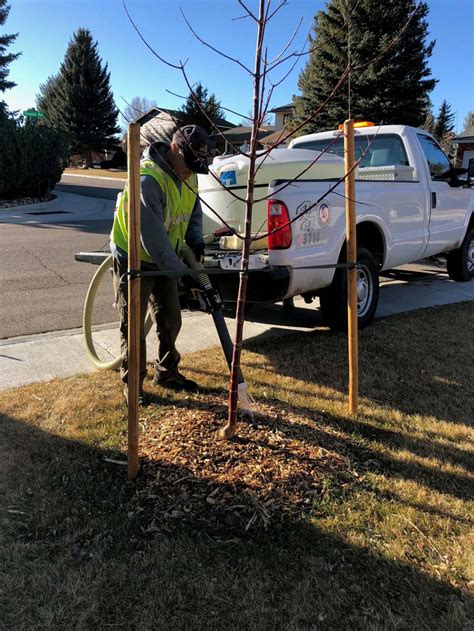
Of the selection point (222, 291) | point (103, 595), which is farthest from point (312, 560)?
point (222, 291)

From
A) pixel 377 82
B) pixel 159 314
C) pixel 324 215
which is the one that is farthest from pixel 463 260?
pixel 377 82

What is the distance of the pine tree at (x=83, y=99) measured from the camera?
49.0 m

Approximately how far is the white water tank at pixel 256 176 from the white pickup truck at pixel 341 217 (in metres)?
0.01

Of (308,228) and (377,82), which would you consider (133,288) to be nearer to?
(308,228)

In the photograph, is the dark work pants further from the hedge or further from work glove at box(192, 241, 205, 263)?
the hedge

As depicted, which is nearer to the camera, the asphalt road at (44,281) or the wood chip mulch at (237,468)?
the wood chip mulch at (237,468)

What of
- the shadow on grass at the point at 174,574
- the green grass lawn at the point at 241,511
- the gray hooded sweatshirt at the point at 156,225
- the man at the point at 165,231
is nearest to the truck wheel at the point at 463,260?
the green grass lawn at the point at 241,511

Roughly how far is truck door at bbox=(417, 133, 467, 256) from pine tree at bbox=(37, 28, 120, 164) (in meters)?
46.1

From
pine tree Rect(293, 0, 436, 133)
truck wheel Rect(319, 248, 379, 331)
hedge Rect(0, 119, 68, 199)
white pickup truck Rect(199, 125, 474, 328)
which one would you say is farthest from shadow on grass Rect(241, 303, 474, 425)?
pine tree Rect(293, 0, 436, 133)

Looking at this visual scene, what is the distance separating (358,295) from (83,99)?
50428 millimetres

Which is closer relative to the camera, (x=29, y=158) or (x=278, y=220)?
(x=278, y=220)

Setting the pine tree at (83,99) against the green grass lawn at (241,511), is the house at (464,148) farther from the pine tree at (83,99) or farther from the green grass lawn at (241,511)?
the pine tree at (83,99)

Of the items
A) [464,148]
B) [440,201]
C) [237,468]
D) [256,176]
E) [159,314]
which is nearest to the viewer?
[237,468]

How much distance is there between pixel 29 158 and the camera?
19.5 metres
